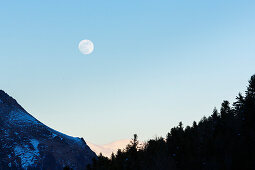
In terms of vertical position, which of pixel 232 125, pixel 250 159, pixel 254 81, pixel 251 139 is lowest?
pixel 250 159

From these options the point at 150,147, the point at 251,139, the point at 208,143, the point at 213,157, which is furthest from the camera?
the point at 150,147

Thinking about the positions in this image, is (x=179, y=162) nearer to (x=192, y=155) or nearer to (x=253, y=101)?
(x=192, y=155)

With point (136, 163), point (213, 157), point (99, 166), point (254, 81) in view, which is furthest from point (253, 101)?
point (99, 166)

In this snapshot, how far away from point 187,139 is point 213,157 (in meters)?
9.79

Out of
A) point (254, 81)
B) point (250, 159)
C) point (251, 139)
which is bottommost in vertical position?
point (250, 159)

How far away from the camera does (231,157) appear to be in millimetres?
46312

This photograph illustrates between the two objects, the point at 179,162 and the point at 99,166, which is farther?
the point at 99,166

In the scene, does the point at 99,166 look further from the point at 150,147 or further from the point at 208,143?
the point at 208,143

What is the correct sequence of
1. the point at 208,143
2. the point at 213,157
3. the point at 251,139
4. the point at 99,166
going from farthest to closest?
1. the point at 99,166
2. the point at 208,143
3. the point at 213,157
4. the point at 251,139

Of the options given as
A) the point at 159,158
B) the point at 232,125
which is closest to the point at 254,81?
the point at 232,125

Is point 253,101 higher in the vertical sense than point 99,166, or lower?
higher

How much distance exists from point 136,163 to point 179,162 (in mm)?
7654

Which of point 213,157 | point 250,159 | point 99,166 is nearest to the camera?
point 250,159

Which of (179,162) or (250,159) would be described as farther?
(179,162)
